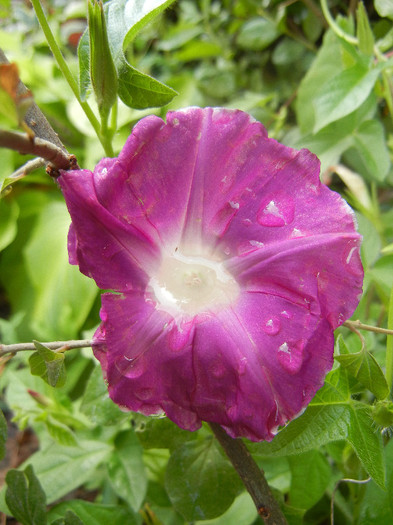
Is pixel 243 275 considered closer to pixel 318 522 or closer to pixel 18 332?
pixel 318 522

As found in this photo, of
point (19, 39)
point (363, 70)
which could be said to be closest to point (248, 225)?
point (363, 70)

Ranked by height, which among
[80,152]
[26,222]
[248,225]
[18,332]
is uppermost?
[248,225]

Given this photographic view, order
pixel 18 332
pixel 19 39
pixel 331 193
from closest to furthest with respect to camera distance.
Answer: pixel 331 193 < pixel 18 332 < pixel 19 39

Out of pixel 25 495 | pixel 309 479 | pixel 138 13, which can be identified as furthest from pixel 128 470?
pixel 138 13

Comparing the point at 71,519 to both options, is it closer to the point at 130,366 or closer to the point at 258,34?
the point at 130,366

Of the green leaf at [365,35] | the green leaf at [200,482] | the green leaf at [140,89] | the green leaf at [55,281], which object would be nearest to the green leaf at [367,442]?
the green leaf at [200,482]
